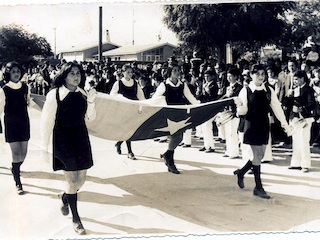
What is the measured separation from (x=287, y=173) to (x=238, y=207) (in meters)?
1.53

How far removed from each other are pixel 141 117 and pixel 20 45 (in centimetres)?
164

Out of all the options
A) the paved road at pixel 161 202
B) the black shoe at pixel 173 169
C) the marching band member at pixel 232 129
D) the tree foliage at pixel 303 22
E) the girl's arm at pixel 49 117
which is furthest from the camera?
the marching band member at pixel 232 129

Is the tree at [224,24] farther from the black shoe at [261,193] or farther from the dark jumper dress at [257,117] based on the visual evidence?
the black shoe at [261,193]

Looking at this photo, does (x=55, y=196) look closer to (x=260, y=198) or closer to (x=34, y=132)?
(x=34, y=132)

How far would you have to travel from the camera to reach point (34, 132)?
6.69 m

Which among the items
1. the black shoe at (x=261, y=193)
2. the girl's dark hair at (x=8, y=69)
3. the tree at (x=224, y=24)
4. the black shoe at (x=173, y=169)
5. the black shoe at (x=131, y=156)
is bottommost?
the black shoe at (x=261, y=193)

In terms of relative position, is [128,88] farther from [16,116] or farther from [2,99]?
[2,99]

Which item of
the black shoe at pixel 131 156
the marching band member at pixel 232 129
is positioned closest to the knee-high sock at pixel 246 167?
the marching band member at pixel 232 129

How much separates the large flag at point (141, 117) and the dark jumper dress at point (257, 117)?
34cm

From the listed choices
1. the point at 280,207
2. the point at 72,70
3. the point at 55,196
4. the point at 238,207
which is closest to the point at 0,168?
the point at 55,196

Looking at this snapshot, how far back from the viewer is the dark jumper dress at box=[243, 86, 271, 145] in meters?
5.33

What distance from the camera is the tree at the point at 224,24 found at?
20.5 ft

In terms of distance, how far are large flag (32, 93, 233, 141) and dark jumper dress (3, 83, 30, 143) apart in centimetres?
18

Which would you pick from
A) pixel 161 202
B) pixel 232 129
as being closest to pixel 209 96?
pixel 232 129
